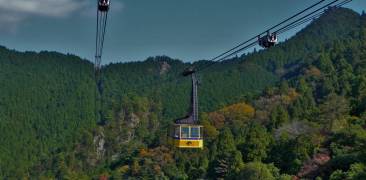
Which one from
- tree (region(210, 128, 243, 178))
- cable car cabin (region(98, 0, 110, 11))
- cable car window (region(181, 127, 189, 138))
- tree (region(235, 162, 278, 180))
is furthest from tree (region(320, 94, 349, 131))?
cable car cabin (region(98, 0, 110, 11))

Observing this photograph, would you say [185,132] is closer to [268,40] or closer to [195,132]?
[195,132]

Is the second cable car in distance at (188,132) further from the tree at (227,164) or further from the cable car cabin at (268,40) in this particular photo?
the tree at (227,164)

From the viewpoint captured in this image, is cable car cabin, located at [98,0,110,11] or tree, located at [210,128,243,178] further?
tree, located at [210,128,243,178]

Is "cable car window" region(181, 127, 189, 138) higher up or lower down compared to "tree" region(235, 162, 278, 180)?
higher up

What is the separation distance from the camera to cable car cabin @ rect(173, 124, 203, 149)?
4719cm

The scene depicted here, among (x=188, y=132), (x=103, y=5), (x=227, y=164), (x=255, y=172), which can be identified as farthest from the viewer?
(x=227, y=164)

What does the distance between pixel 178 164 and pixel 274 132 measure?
27.3m

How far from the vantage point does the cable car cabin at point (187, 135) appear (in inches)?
1858

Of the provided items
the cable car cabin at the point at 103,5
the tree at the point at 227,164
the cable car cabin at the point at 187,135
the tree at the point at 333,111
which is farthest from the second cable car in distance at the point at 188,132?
the tree at the point at 333,111

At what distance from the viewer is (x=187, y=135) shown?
47344mm

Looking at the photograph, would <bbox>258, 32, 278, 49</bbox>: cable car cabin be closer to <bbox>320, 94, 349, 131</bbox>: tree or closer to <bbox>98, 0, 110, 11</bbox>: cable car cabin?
<bbox>98, 0, 110, 11</bbox>: cable car cabin

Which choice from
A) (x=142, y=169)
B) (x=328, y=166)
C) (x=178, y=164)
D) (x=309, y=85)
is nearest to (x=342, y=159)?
(x=328, y=166)

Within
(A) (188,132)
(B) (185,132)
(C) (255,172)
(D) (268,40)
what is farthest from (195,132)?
(C) (255,172)

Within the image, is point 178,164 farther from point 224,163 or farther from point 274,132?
point 224,163
